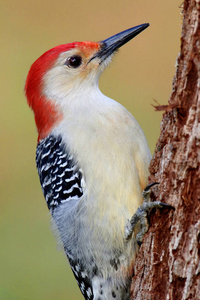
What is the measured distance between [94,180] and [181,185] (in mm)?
861

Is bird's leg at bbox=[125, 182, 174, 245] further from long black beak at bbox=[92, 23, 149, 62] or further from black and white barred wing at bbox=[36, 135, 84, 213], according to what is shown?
long black beak at bbox=[92, 23, 149, 62]

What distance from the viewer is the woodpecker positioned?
377cm

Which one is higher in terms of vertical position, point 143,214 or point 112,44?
point 112,44

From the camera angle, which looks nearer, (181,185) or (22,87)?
(181,185)

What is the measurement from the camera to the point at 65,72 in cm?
467

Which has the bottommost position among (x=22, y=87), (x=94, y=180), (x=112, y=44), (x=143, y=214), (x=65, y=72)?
(x=143, y=214)

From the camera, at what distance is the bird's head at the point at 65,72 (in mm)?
4570

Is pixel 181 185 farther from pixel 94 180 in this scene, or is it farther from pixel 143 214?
pixel 94 180

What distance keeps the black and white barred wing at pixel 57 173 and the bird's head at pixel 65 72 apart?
0.76 feet

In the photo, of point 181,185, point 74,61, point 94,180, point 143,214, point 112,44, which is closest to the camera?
point 181,185

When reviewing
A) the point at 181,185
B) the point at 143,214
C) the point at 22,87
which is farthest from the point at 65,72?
the point at 22,87

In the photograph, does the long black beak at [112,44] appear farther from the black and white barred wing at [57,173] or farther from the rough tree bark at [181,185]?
the rough tree bark at [181,185]

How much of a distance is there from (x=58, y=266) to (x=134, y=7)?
4.20m

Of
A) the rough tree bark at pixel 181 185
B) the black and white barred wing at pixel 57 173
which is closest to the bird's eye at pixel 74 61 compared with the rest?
the black and white barred wing at pixel 57 173
